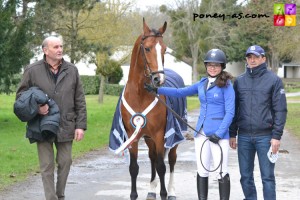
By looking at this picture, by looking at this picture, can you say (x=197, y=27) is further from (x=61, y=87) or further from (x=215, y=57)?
(x=61, y=87)

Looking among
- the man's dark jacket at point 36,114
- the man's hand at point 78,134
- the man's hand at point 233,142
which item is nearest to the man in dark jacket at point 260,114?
the man's hand at point 233,142

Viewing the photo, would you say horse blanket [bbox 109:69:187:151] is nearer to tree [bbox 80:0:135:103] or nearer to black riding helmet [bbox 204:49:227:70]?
black riding helmet [bbox 204:49:227:70]

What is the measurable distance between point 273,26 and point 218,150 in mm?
19303

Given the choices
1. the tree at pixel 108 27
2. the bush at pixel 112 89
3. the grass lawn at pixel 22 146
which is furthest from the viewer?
the bush at pixel 112 89

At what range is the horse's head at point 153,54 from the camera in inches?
275

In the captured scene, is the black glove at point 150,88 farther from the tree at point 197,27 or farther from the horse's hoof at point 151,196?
the tree at point 197,27

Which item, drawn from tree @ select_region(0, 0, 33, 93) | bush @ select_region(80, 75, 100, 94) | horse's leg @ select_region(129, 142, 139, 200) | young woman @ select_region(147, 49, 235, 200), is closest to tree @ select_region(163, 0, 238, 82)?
bush @ select_region(80, 75, 100, 94)

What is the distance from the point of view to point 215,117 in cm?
637

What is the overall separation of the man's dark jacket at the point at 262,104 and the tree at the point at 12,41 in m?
9.98

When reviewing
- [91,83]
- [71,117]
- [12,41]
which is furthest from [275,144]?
[91,83]

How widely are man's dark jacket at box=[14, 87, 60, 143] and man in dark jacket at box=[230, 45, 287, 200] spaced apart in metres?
2.15

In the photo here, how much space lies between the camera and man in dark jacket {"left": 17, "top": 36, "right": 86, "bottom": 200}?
6242mm

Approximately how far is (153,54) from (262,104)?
1.59 metres

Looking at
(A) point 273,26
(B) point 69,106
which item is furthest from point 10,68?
(A) point 273,26
